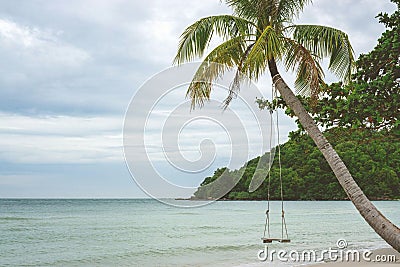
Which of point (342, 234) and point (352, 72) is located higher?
point (352, 72)

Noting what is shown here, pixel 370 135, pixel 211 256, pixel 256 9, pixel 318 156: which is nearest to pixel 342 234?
pixel 211 256

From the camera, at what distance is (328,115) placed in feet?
29.1

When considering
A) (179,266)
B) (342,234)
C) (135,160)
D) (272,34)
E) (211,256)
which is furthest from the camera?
(342,234)

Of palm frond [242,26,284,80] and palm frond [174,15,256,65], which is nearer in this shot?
palm frond [242,26,284,80]

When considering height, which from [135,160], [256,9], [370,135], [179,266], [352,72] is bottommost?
[179,266]

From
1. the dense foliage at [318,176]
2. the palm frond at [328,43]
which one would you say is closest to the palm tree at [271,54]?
the palm frond at [328,43]

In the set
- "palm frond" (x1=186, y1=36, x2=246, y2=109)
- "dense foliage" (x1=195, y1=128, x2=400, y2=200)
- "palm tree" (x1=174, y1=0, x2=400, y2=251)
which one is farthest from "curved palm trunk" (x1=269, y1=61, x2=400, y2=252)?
"dense foliage" (x1=195, y1=128, x2=400, y2=200)

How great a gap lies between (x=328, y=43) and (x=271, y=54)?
4.93 feet

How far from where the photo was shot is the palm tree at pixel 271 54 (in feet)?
25.0

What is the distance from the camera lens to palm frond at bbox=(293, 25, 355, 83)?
8219mm

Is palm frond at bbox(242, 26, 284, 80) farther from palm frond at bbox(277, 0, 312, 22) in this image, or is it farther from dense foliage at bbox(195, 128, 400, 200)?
dense foliage at bbox(195, 128, 400, 200)

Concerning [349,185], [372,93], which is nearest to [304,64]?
[372,93]

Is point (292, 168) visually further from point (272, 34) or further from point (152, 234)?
point (272, 34)

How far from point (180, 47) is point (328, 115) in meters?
2.89
